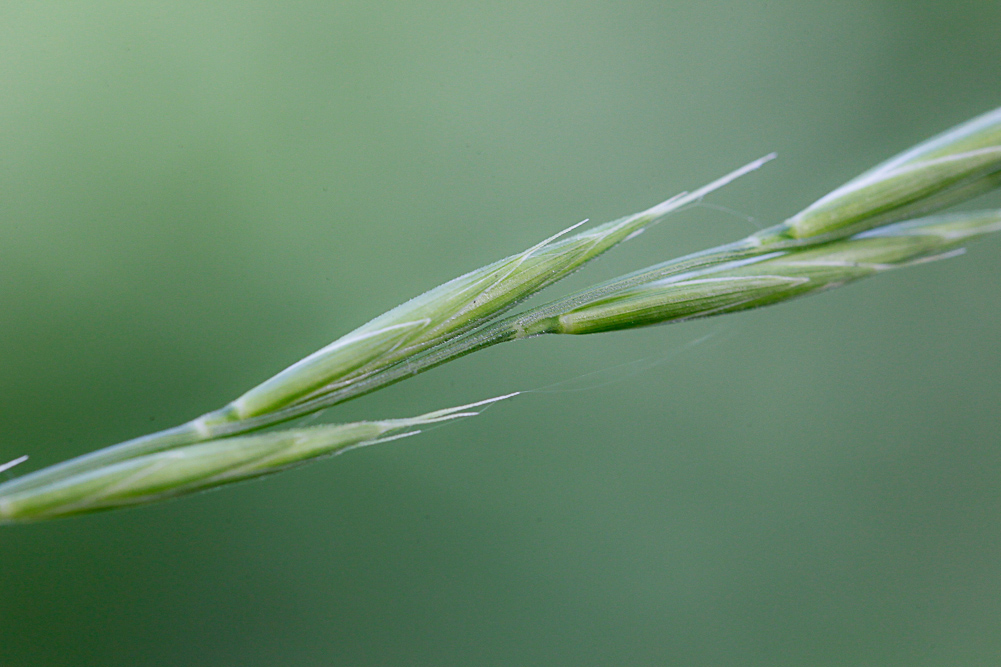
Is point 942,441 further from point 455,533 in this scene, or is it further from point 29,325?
point 29,325

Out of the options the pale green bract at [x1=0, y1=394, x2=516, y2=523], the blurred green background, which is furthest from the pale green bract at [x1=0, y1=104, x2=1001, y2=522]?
the blurred green background

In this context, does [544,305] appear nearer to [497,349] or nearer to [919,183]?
[919,183]

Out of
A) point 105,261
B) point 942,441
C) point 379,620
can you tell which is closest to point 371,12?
point 105,261

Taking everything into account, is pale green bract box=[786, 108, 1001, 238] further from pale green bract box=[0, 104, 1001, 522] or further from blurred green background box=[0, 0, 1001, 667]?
blurred green background box=[0, 0, 1001, 667]

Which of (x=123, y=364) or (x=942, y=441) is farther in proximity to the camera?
(x=942, y=441)

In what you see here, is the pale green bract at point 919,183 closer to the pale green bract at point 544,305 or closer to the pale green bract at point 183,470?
the pale green bract at point 544,305

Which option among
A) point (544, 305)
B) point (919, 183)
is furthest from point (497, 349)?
point (919, 183)
